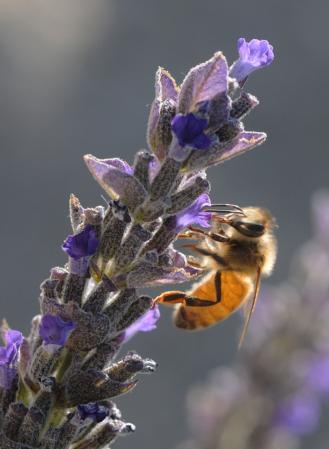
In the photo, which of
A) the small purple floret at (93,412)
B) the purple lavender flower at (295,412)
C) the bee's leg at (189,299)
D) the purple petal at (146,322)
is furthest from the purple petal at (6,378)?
the purple lavender flower at (295,412)

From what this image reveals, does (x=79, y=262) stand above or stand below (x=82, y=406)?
above

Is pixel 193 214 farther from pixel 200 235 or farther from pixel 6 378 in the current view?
pixel 6 378

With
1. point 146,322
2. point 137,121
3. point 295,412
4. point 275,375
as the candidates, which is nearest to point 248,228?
point 146,322

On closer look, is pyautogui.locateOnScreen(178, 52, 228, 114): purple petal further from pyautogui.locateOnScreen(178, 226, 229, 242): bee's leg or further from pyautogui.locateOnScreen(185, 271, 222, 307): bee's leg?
pyautogui.locateOnScreen(185, 271, 222, 307): bee's leg

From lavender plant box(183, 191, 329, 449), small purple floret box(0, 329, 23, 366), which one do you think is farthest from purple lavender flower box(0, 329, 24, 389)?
lavender plant box(183, 191, 329, 449)

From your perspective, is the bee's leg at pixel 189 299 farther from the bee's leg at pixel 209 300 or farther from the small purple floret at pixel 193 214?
the small purple floret at pixel 193 214

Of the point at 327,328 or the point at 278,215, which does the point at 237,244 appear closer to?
the point at 327,328

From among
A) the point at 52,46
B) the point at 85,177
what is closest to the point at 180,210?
the point at 85,177

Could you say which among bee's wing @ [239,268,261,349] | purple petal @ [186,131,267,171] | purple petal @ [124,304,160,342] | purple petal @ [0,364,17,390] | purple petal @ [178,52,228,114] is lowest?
bee's wing @ [239,268,261,349]
